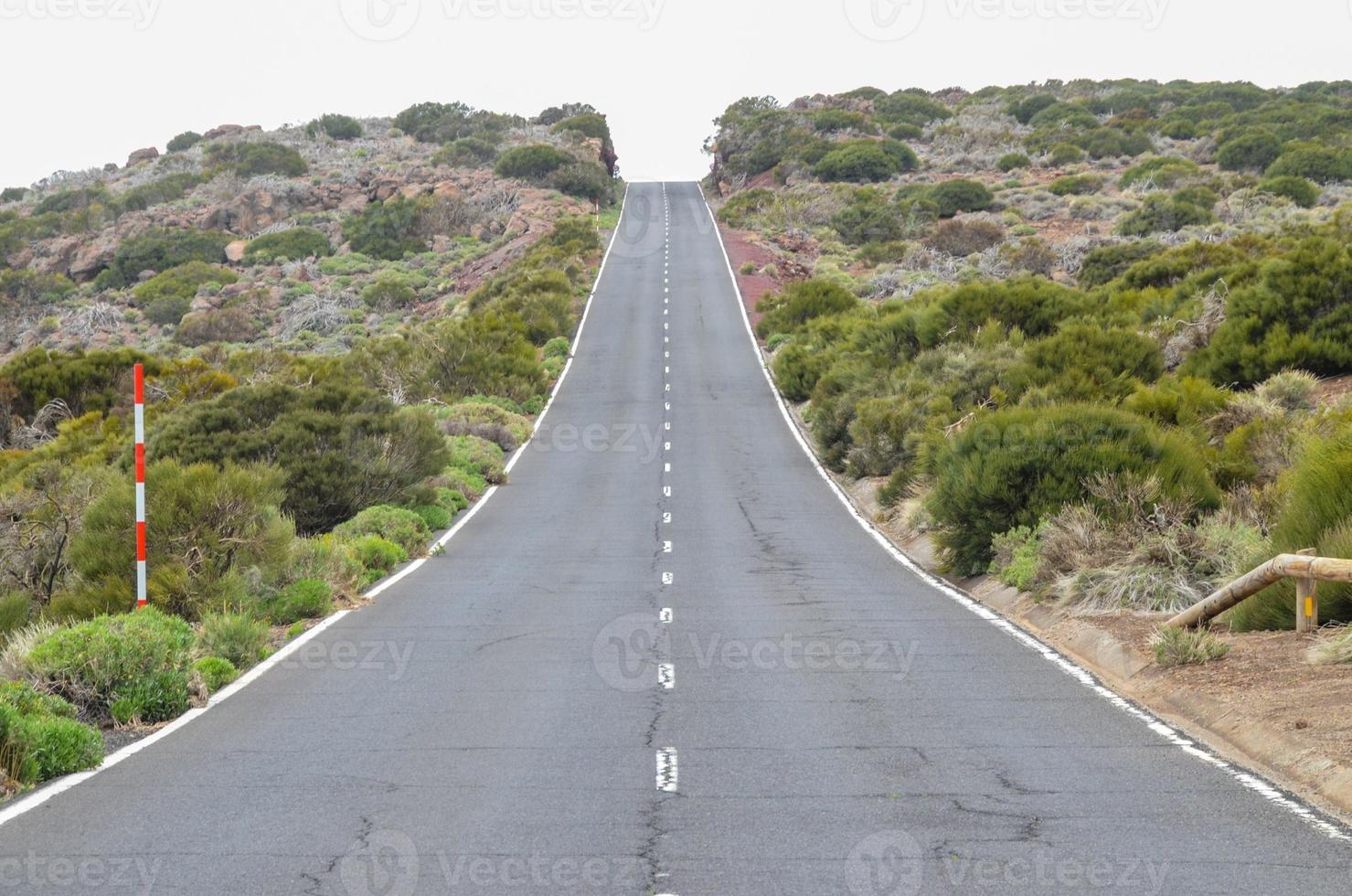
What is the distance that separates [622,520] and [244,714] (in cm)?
1526

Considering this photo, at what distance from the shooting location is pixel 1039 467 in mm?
17562

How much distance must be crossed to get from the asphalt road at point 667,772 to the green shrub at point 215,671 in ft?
0.97

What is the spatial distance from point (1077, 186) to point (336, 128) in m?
74.0

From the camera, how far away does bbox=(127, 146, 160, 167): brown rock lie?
404ft

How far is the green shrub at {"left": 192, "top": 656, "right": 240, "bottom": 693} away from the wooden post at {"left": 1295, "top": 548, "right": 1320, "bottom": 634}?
8700 millimetres

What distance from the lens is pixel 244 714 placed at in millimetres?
10281

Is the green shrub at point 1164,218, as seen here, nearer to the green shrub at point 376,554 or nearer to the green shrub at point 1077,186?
the green shrub at point 1077,186

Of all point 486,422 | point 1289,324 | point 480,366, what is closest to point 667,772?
point 1289,324

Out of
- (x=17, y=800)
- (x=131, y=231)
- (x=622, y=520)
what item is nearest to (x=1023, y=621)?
(x=17, y=800)

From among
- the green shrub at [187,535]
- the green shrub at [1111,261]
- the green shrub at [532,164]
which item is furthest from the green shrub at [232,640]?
the green shrub at [532,164]

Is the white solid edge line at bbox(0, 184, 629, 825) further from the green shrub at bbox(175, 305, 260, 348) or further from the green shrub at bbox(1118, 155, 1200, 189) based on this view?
the green shrub at bbox(1118, 155, 1200, 189)

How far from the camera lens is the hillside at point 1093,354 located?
49.8ft

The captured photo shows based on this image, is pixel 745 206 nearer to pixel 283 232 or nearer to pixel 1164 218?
pixel 283 232

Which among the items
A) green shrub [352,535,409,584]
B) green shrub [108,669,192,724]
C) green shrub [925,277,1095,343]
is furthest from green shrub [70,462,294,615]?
green shrub [925,277,1095,343]
